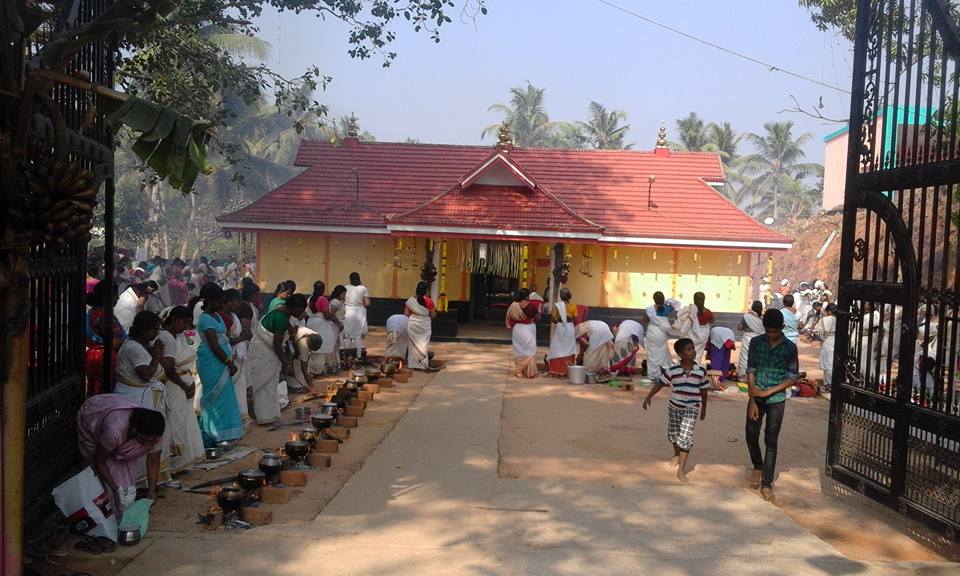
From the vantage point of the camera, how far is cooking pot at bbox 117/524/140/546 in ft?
18.3

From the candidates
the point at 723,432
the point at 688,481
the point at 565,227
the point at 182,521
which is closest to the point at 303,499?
the point at 182,521

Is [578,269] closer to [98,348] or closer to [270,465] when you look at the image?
[270,465]

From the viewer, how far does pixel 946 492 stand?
612 centimetres

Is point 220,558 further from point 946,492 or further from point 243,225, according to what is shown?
point 243,225

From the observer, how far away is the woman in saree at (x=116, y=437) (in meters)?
5.79

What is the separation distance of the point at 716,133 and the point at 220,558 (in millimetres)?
49953

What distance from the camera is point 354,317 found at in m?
15.3

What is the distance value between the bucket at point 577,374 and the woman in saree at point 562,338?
0.34 meters

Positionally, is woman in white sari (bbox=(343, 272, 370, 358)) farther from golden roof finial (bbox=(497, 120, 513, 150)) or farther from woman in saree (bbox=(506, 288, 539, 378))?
golden roof finial (bbox=(497, 120, 513, 150))

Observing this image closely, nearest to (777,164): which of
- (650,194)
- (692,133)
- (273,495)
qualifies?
(692,133)

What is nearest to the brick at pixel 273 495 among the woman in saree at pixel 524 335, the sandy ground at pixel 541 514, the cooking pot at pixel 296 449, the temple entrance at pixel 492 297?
the sandy ground at pixel 541 514

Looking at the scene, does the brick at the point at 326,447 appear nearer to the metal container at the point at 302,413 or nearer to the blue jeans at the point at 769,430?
the metal container at the point at 302,413

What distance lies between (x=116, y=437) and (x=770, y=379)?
5.52m

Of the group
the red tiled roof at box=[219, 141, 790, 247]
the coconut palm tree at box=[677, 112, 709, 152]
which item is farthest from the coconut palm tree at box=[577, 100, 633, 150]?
the red tiled roof at box=[219, 141, 790, 247]
